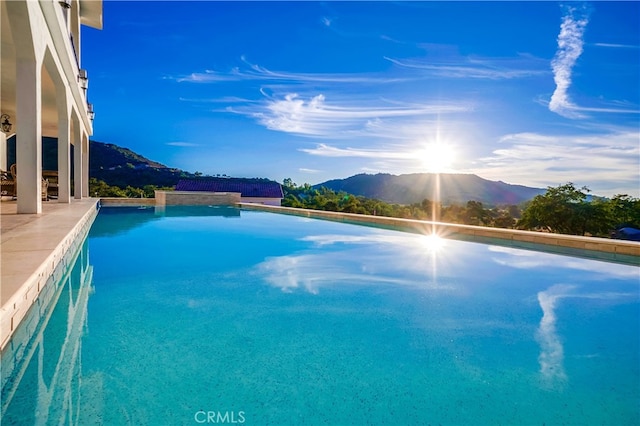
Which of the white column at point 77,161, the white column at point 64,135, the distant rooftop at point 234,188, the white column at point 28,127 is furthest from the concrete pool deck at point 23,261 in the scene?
the distant rooftop at point 234,188

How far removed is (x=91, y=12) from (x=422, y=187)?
5464cm

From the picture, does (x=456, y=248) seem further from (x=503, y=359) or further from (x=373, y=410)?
(x=373, y=410)

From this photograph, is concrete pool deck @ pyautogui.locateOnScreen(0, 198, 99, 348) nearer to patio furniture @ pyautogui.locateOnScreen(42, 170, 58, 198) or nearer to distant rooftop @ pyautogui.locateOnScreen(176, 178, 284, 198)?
patio furniture @ pyautogui.locateOnScreen(42, 170, 58, 198)

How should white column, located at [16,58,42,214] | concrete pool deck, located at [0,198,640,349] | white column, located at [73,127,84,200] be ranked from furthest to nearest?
white column, located at [73,127,84,200], white column, located at [16,58,42,214], concrete pool deck, located at [0,198,640,349]

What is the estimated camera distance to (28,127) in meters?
5.82

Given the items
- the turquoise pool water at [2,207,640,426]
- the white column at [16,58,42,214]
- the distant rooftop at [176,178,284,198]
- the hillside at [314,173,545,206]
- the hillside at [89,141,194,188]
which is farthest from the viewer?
the hillside at [314,173,545,206]

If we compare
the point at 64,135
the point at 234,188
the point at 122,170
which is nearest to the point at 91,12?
the point at 64,135

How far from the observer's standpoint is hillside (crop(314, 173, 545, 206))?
55938 millimetres

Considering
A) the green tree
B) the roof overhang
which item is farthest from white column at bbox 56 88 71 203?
the green tree

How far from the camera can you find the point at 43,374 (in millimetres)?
1996

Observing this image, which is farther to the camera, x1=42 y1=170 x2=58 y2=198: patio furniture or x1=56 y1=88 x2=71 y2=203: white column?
x1=42 y1=170 x2=58 y2=198: patio furniture

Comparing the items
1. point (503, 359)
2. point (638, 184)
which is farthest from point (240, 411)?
point (638, 184)
